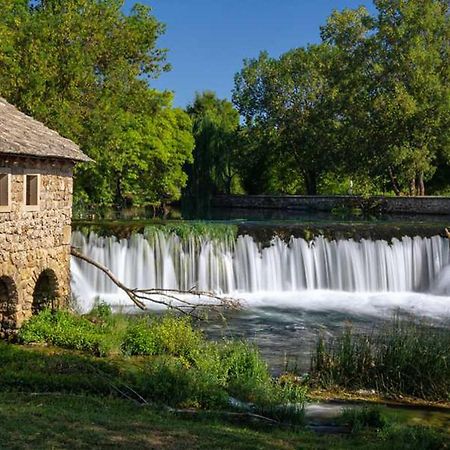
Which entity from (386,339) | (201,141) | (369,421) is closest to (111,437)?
(369,421)

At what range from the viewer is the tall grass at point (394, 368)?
38.1ft

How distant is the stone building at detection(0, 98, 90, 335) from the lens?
1309 centimetres

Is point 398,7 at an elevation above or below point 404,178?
above

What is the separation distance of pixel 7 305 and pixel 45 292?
187 cm

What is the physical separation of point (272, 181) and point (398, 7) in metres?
20.5

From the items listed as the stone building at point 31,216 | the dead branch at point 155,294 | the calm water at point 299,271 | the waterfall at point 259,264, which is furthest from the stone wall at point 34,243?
the waterfall at point 259,264

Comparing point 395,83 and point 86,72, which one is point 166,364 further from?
point 395,83

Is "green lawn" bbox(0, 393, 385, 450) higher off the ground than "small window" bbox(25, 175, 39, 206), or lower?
lower

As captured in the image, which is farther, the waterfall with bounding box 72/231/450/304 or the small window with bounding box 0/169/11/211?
the waterfall with bounding box 72/231/450/304

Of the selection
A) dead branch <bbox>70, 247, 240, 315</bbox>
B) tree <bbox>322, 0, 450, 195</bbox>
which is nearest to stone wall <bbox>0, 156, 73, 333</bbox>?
dead branch <bbox>70, 247, 240, 315</bbox>

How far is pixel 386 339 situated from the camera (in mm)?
14031

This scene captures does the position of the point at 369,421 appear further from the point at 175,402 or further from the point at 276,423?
the point at 175,402

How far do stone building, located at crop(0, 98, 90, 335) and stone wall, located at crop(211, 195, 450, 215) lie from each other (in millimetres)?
29067

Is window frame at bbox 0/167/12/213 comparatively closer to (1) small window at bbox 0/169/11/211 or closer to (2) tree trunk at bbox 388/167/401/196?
(1) small window at bbox 0/169/11/211
